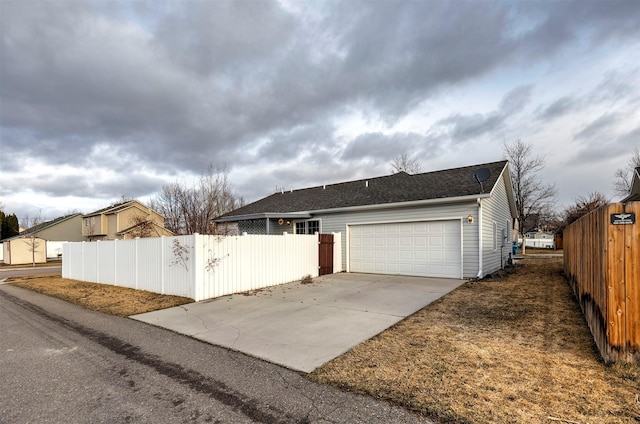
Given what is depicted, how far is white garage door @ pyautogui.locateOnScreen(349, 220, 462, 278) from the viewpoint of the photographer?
37.0ft

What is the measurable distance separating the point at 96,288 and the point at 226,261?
583 centimetres

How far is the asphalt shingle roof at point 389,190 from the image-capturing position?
11750mm

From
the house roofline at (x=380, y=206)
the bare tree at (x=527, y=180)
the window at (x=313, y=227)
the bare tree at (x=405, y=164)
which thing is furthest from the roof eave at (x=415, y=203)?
the bare tree at (x=527, y=180)

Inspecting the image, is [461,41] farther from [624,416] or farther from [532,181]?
[532,181]

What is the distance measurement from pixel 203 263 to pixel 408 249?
293 inches

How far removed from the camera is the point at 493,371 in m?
3.57

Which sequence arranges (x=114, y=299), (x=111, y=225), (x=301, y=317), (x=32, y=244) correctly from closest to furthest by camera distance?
(x=301, y=317), (x=114, y=299), (x=32, y=244), (x=111, y=225)

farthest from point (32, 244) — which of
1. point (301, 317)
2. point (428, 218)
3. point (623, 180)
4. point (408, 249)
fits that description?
point (623, 180)

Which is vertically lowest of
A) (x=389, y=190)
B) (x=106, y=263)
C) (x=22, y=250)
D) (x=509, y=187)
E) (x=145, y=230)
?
(x=22, y=250)

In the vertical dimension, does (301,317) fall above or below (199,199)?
below

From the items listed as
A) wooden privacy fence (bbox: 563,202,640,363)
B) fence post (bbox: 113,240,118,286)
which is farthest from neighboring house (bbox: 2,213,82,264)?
wooden privacy fence (bbox: 563,202,640,363)

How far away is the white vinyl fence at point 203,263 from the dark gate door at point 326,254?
0.34 metres

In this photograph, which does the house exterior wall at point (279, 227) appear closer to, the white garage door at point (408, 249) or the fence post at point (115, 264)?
the white garage door at point (408, 249)

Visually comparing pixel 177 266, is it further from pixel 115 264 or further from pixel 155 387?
pixel 155 387
